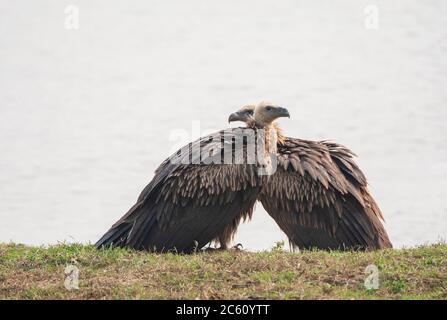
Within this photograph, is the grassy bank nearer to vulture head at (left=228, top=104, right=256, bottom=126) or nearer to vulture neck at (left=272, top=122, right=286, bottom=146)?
vulture neck at (left=272, top=122, right=286, bottom=146)

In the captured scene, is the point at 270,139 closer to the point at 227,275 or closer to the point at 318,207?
the point at 318,207

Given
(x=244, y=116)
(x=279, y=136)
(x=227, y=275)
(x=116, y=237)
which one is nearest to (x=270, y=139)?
(x=279, y=136)

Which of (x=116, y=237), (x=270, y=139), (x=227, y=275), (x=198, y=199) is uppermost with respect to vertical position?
(x=270, y=139)

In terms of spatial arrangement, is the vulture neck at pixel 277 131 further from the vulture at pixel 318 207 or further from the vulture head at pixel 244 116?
the vulture at pixel 318 207

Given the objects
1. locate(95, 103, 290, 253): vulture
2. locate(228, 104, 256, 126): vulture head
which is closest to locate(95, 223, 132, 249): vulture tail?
locate(95, 103, 290, 253): vulture

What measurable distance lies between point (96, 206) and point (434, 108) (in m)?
11.7

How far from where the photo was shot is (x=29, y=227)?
22.3 meters

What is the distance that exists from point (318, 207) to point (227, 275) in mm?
2710

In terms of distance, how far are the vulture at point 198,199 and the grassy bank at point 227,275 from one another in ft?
2.22

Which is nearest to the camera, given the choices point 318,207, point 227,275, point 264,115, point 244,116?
point 227,275

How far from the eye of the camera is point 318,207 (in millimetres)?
12953

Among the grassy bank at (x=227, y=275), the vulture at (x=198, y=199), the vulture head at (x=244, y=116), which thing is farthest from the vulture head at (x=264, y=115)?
the grassy bank at (x=227, y=275)
